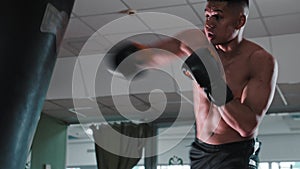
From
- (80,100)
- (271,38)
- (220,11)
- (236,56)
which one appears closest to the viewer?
(220,11)

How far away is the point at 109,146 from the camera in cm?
731

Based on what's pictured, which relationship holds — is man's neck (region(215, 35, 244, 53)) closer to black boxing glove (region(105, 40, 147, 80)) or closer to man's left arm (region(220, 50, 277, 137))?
man's left arm (region(220, 50, 277, 137))

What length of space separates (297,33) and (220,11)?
285cm

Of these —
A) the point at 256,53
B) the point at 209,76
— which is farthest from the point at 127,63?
the point at 256,53

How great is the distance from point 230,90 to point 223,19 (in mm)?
295

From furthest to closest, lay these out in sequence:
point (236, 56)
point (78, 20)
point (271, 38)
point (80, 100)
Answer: point (80, 100) < point (271, 38) < point (78, 20) < point (236, 56)

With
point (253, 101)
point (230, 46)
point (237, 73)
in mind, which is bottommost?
point (253, 101)

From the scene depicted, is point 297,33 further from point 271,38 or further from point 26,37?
point 26,37

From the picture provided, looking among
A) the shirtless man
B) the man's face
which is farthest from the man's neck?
the man's face

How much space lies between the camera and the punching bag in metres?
0.94

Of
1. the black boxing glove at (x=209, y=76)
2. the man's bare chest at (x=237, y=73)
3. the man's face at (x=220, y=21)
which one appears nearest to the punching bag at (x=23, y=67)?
the black boxing glove at (x=209, y=76)

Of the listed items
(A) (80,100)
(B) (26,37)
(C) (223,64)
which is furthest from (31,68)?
(A) (80,100)

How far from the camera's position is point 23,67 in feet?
3.22

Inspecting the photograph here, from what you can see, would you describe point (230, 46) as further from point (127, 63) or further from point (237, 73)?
point (127, 63)
